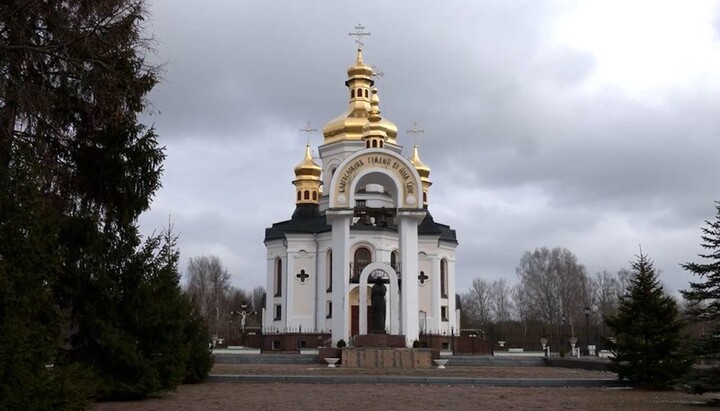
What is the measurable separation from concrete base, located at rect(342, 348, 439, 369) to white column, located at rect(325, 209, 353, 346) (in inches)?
203

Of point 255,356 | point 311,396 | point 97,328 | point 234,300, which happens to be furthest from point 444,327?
point 234,300

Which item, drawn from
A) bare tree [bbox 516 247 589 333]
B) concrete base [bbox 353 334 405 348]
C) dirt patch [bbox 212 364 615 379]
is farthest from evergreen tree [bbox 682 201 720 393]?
bare tree [bbox 516 247 589 333]

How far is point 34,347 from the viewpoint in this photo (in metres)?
8.41

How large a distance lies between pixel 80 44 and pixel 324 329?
33420 millimetres

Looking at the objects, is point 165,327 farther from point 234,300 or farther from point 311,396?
point 234,300

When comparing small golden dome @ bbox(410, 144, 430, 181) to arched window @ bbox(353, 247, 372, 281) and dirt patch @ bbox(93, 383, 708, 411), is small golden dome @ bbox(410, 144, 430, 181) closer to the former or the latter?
arched window @ bbox(353, 247, 372, 281)

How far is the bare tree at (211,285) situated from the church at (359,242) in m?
25.0

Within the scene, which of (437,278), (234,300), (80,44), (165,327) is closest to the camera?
(80,44)

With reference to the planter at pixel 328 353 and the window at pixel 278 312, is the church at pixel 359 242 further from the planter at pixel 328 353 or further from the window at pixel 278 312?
the planter at pixel 328 353

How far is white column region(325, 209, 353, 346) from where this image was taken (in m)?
32.8

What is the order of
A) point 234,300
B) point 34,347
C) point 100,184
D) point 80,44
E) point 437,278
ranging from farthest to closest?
point 234,300
point 437,278
point 100,184
point 80,44
point 34,347

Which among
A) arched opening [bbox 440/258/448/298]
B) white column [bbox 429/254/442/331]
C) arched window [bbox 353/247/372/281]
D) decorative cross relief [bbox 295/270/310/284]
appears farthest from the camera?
arched opening [bbox 440/258/448/298]

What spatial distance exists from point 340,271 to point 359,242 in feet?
31.5

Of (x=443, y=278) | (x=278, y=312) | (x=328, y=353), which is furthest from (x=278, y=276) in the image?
→ (x=328, y=353)
